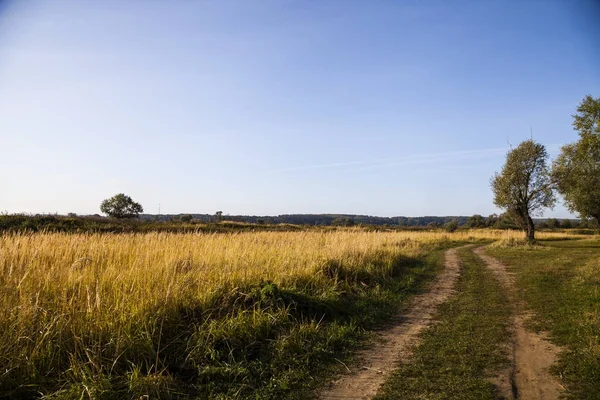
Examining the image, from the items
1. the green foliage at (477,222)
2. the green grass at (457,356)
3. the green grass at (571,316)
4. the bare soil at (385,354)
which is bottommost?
the bare soil at (385,354)

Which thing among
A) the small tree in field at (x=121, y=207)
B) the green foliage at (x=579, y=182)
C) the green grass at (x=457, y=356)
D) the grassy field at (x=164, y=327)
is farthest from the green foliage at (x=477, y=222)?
the grassy field at (x=164, y=327)

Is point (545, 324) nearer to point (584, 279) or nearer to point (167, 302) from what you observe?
point (584, 279)

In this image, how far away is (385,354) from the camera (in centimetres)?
523

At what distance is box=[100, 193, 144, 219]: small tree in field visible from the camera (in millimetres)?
66875

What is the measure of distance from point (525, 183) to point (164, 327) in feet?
104

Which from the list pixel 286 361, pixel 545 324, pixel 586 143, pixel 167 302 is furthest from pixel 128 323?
pixel 586 143

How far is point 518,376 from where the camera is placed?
4.31 metres

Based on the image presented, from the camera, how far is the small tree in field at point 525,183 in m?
29.0

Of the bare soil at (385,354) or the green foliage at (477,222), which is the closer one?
the bare soil at (385,354)

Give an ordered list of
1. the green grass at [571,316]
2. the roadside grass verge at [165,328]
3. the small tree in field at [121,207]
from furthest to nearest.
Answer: the small tree in field at [121,207] → the green grass at [571,316] → the roadside grass verge at [165,328]

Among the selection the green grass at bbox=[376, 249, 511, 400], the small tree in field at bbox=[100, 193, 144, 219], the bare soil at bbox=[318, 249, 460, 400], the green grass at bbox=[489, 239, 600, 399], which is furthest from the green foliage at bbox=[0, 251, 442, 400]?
the small tree in field at bbox=[100, 193, 144, 219]

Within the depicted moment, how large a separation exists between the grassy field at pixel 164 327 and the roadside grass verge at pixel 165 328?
0.6 inches

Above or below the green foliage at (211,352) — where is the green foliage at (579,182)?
above

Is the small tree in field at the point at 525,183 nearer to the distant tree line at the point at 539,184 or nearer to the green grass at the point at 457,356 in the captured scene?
the distant tree line at the point at 539,184
